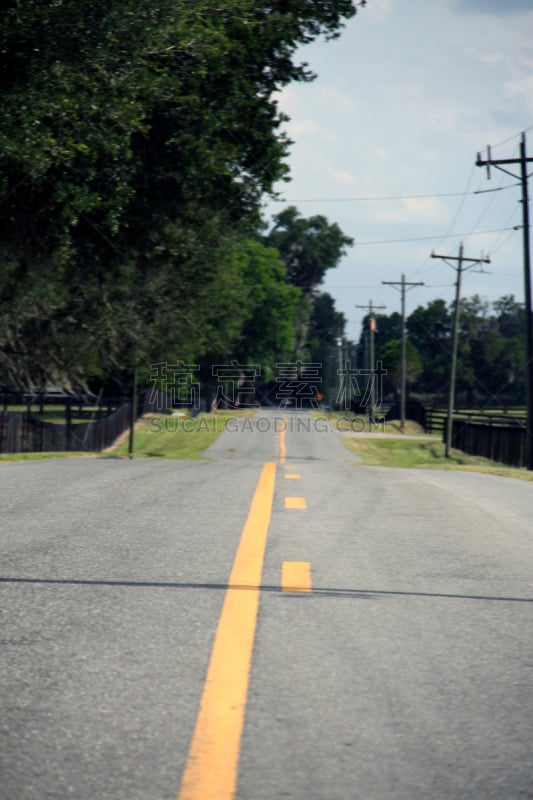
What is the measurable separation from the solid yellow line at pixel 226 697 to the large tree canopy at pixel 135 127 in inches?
416

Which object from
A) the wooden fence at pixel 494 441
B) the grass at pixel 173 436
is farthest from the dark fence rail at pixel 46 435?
the wooden fence at pixel 494 441

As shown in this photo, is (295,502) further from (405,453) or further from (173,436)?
(173,436)

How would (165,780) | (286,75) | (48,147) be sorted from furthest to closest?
(286,75) → (48,147) → (165,780)

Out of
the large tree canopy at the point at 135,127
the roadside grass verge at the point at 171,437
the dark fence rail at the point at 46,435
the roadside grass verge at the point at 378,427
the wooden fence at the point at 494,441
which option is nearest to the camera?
the large tree canopy at the point at 135,127

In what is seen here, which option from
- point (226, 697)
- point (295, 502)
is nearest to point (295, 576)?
point (226, 697)

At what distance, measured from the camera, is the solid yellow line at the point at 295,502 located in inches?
365

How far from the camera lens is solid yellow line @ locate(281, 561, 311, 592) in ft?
17.5

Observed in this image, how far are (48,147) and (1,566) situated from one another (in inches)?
395

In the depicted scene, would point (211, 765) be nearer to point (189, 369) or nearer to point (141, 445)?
point (141, 445)

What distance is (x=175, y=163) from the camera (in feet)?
60.1

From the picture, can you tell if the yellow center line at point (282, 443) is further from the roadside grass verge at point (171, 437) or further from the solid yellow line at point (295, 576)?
the solid yellow line at point (295, 576)

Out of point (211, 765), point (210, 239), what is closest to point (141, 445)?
point (210, 239)

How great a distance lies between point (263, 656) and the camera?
3.97 meters

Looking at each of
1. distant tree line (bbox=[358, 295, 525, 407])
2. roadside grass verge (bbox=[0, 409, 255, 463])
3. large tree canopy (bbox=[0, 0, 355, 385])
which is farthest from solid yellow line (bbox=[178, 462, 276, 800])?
distant tree line (bbox=[358, 295, 525, 407])
